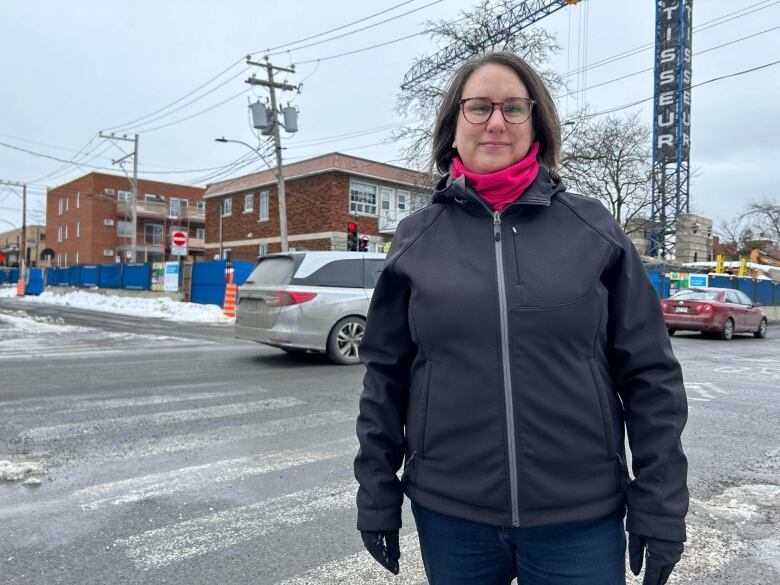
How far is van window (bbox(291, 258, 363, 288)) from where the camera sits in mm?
9805

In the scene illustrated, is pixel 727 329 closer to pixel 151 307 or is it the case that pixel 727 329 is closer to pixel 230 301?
pixel 230 301

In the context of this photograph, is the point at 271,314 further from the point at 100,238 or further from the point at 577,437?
the point at 100,238

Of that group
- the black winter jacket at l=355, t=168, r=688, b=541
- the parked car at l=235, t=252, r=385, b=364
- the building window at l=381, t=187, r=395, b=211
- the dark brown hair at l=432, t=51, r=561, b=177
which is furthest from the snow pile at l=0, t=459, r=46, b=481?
the building window at l=381, t=187, r=395, b=211

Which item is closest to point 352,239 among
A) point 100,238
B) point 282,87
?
point 282,87

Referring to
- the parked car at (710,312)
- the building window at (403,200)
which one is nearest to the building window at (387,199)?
the building window at (403,200)

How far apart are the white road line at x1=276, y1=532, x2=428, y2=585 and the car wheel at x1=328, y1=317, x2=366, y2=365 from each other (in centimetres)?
661

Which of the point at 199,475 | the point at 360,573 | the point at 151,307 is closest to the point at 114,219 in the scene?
the point at 151,307

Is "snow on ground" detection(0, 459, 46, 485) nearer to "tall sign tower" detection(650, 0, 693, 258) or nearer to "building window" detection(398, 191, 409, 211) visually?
"building window" detection(398, 191, 409, 211)

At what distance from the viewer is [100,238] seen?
56500 millimetres

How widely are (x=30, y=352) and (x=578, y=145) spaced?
2371 centimetres

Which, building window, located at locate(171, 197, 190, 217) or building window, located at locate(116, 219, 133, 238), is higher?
building window, located at locate(171, 197, 190, 217)

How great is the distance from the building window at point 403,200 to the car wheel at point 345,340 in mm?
27149

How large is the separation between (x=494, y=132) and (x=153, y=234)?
208 ft

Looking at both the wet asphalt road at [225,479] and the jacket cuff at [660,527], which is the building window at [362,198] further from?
the jacket cuff at [660,527]
